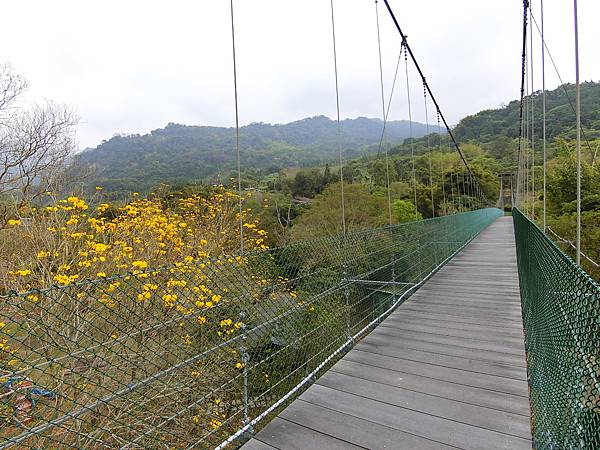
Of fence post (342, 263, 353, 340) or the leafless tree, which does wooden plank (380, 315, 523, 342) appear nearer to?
fence post (342, 263, 353, 340)

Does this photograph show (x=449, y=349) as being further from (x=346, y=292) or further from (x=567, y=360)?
(x=567, y=360)

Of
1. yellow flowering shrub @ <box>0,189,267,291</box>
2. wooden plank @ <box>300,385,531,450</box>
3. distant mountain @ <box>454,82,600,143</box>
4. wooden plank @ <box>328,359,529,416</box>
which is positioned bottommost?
wooden plank @ <box>328,359,529,416</box>

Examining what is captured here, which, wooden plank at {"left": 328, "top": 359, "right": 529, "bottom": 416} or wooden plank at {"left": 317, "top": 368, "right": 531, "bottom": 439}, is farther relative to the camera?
wooden plank at {"left": 328, "top": 359, "right": 529, "bottom": 416}

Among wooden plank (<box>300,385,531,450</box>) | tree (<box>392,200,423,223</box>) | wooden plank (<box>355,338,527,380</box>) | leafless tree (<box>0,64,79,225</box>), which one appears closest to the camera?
wooden plank (<box>300,385,531,450</box>)

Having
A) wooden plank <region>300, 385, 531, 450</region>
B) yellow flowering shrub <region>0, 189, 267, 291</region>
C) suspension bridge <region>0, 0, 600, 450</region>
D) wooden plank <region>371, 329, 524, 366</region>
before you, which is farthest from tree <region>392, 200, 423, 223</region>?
wooden plank <region>300, 385, 531, 450</region>

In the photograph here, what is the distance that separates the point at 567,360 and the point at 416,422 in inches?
26.6

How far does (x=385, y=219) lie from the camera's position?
9.68 m

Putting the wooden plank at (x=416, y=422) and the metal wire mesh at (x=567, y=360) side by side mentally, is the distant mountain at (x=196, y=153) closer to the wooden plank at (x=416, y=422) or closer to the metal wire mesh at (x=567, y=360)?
the wooden plank at (x=416, y=422)

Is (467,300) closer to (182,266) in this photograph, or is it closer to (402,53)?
(182,266)

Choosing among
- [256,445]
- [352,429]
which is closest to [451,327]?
[352,429]

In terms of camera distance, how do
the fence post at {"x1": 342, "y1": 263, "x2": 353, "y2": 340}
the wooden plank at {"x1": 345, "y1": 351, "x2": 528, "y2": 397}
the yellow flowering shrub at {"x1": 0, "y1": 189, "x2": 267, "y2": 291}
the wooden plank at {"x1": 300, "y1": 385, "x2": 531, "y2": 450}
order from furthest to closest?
the yellow flowering shrub at {"x1": 0, "y1": 189, "x2": 267, "y2": 291} → the fence post at {"x1": 342, "y1": 263, "x2": 353, "y2": 340} → the wooden plank at {"x1": 345, "y1": 351, "x2": 528, "y2": 397} → the wooden plank at {"x1": 300, "y1": 385, "x2": 531, "y2": 450}

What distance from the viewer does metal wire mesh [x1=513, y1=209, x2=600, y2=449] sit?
0.72 m

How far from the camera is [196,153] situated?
890cm

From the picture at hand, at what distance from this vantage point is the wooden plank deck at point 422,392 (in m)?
1.29
